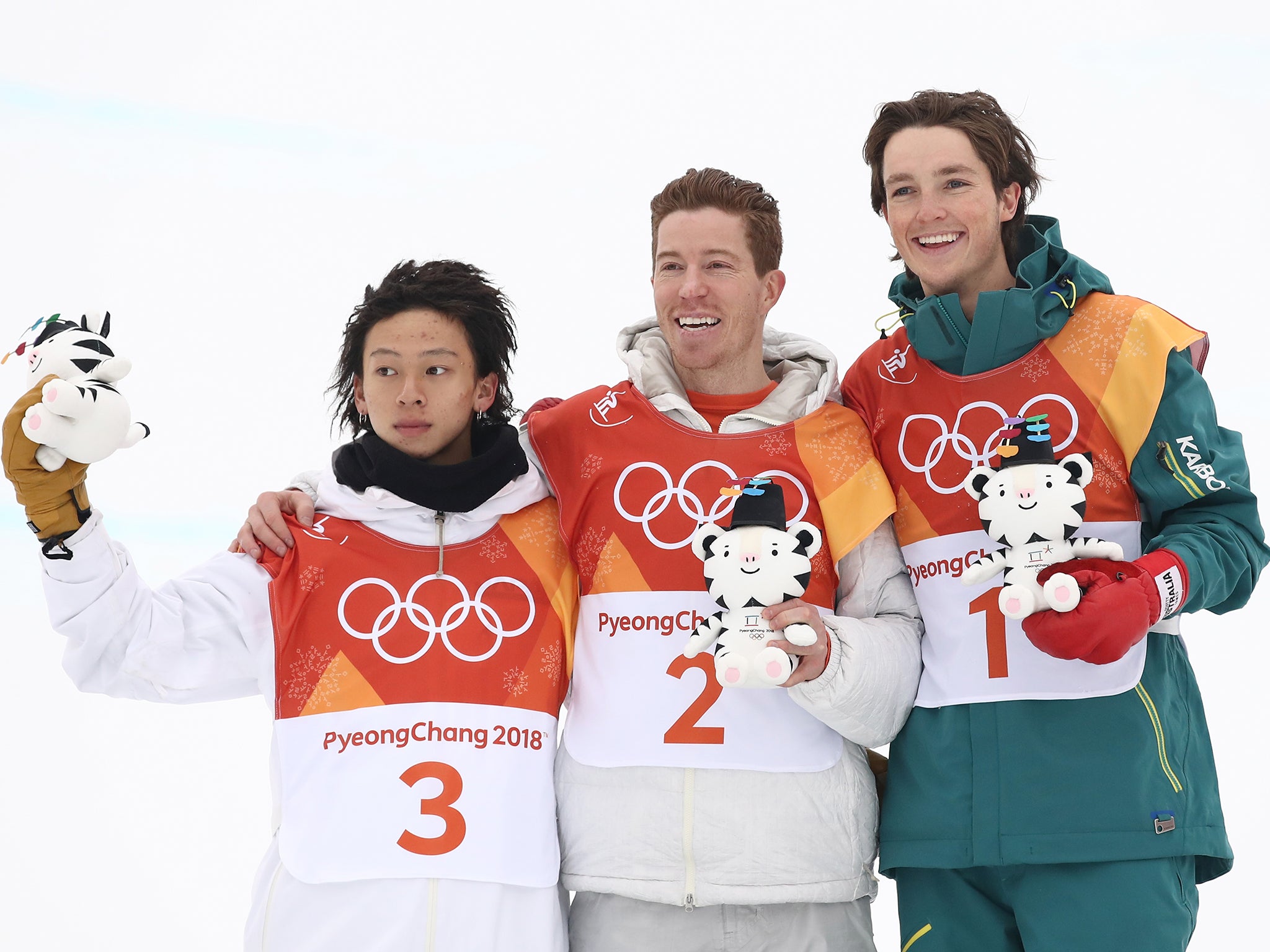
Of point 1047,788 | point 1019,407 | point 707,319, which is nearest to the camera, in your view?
point 1047,788

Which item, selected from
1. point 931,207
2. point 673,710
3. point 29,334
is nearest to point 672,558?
point 673,710

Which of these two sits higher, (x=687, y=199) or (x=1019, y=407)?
(x=687, y=199)

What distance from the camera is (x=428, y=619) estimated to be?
2484 mm

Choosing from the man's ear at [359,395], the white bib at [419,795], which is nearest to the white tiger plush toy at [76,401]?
the man's ear at [359,395]

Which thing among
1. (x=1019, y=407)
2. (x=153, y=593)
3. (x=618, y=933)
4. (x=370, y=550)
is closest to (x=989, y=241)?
(x=1019, y=407)

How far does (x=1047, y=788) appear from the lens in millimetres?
2279

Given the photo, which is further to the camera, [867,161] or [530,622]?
[867,161]

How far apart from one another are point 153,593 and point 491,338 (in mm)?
908

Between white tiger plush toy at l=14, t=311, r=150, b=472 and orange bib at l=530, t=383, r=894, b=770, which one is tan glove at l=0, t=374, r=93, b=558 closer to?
white tiger plush toy at l=14, t=311, r=150, b=472

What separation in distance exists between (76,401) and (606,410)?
1.10m

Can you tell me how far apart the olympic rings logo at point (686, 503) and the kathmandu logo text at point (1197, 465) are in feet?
2.43

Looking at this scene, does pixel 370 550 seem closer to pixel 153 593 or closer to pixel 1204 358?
pixel 153 593

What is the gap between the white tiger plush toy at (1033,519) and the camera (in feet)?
6.73

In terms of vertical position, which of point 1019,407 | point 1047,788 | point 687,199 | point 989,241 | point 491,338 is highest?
point 687,199
